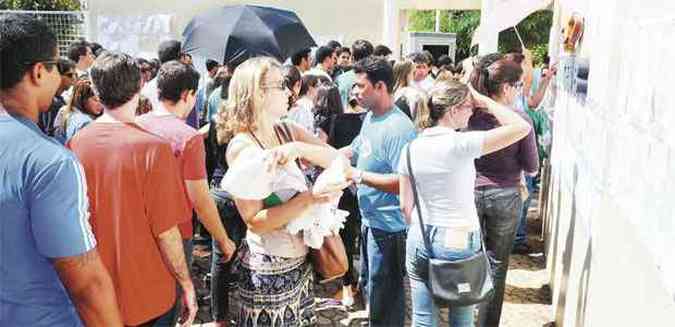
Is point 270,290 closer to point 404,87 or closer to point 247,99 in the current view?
point 247,99

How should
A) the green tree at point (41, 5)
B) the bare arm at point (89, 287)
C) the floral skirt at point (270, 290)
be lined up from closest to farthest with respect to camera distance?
the bare arm at point (89, 287)
the floral skirt at point (270, 290)
the green tree at point (41, 5)

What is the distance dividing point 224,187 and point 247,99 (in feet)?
1.32

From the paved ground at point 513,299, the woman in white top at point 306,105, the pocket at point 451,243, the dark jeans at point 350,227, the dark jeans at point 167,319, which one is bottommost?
the paved ground at point 513,299

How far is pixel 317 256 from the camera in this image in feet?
8.66

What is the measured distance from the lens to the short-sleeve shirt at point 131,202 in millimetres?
2344

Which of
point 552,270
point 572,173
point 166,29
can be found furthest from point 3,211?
point 166,29

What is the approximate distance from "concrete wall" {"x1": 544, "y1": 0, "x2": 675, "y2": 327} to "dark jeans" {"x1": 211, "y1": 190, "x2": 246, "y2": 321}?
2097 millimetres

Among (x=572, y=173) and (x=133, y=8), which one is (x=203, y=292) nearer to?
(x=572, y=173)

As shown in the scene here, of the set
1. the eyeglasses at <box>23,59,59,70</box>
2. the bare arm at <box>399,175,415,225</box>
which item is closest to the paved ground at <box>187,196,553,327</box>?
the bare arm at <box>399,175,415,225</box>

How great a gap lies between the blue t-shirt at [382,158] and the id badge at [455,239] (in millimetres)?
517

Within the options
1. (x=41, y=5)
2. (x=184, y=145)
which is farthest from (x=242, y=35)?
(x=41, y=5)

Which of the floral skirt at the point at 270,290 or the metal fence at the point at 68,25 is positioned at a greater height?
the metal fence at the point at 68,25

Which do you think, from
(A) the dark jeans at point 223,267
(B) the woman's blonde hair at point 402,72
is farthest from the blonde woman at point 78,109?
(B) the woman's blonde hair at point 402,72

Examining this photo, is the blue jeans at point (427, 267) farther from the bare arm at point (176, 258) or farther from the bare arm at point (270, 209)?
the bare arm at point (176, 258)
